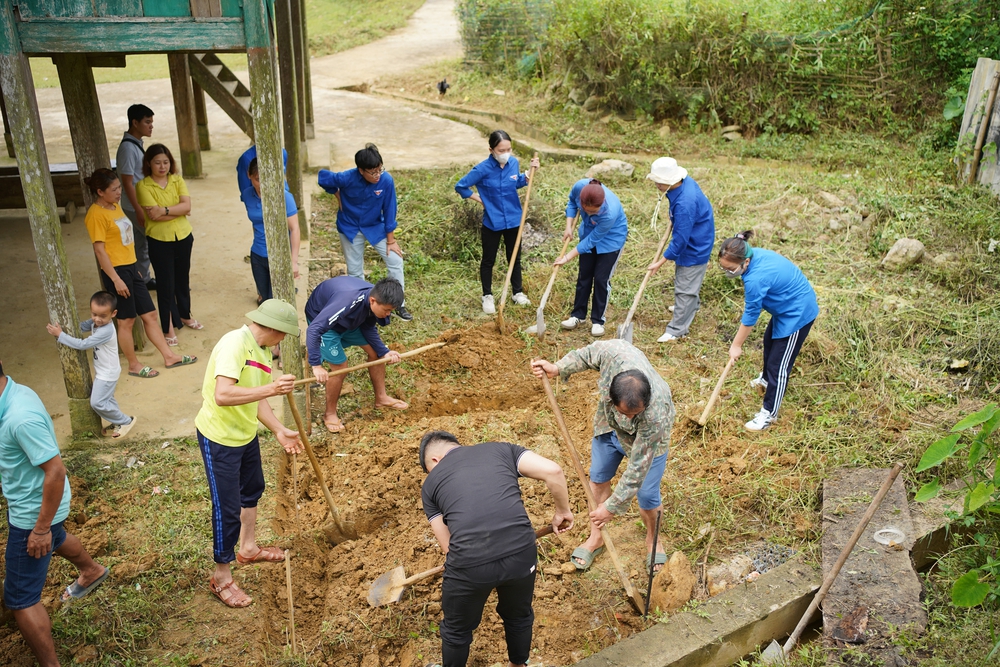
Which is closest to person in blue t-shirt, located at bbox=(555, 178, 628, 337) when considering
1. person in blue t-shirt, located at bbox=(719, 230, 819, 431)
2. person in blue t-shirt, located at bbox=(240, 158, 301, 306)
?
person in blue t-shirt, located at bbox=(719, 230, 819, 431)

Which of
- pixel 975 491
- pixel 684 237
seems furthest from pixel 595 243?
pixel 975 491

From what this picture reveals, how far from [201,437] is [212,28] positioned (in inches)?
102

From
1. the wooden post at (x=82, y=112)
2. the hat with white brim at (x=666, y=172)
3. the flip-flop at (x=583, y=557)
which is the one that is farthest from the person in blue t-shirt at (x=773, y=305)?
the wooden post at (x=82, y=112)

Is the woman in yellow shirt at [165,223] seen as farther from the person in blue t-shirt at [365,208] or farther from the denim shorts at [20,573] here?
the denim shorts at [20,573]

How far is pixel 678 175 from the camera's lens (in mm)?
6434

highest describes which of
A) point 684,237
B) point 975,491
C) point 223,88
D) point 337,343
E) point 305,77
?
point 223,88

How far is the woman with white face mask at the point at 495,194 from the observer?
692 cm

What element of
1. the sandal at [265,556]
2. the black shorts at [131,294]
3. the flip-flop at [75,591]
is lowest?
the sandal at [265,556]

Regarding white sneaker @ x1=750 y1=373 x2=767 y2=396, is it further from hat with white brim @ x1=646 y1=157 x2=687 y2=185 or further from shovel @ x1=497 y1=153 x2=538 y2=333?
shovel @ x1=497 y1=153 x2=538 y2=333

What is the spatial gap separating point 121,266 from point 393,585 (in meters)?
3.19

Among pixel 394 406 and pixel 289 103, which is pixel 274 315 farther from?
pixel 289 103

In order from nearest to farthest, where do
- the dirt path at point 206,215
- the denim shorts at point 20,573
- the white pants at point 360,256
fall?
the denim shorts at point 20,573
the dirt path at point 206,215
the white pants at point 360,256

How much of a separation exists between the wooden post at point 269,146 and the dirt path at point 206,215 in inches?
46.2

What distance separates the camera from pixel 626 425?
400cm
